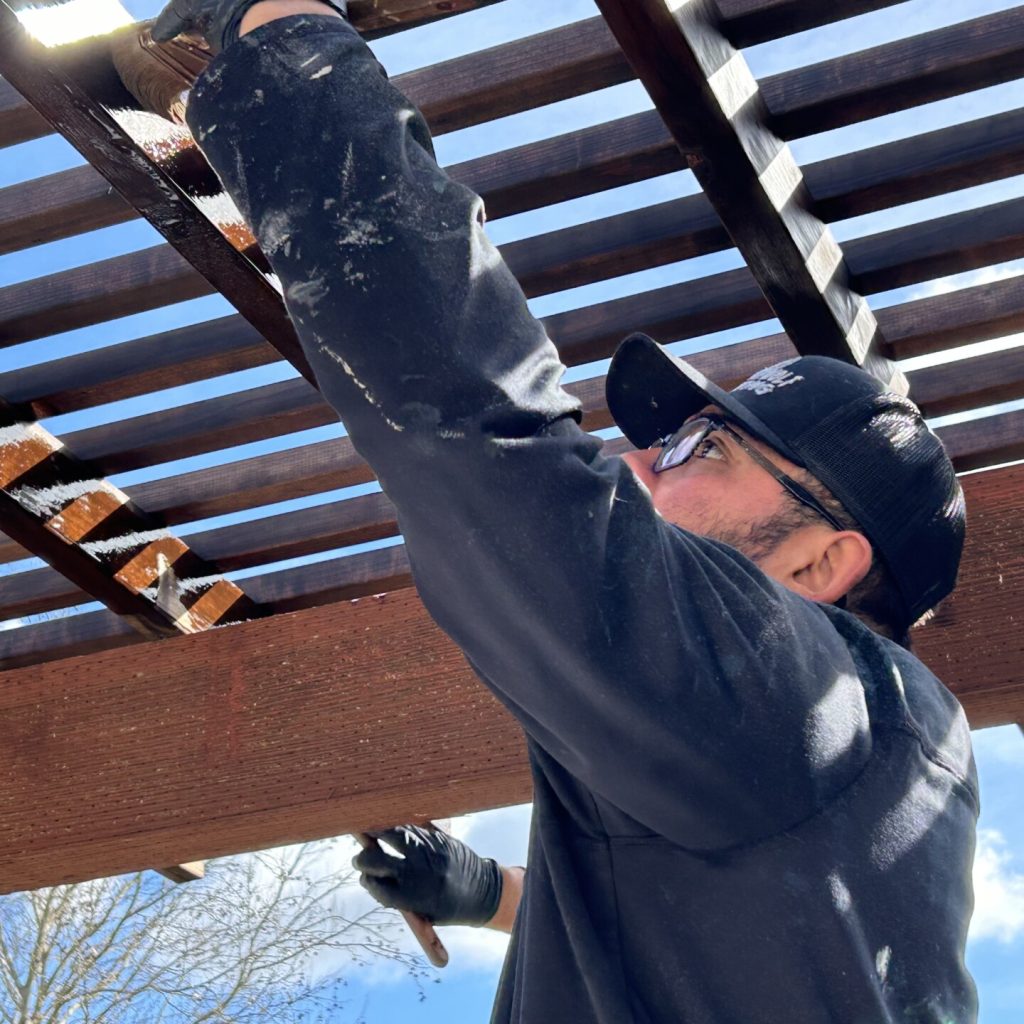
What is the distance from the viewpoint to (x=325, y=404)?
326cm

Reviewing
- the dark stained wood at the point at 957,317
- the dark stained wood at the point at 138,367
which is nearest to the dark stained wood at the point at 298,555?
the dark stained wood at the point at 138,367

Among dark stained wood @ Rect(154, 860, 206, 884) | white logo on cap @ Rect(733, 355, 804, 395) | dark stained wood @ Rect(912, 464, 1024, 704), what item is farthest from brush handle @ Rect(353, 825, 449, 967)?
dark stained wood @ Rect(154, 860, 206, 884)

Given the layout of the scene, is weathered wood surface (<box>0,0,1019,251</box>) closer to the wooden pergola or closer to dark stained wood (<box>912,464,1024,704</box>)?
the wooden pergola

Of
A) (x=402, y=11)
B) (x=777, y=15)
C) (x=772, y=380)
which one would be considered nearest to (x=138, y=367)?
(x=402, y=11)

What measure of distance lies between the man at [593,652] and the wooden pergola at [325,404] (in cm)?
114

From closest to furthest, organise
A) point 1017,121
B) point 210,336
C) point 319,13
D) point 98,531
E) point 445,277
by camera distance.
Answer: point 445,277 < point 319,13 < point 1017,121 < point 210,336 < point 98,531

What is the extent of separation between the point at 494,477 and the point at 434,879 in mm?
1470

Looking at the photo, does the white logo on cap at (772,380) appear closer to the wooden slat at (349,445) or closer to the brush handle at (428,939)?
the brush handle at (428,939)

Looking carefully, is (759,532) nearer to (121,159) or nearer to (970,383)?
(121,159)

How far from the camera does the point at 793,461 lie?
71.2 inches

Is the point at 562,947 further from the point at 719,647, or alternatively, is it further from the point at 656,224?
the point at 656,224

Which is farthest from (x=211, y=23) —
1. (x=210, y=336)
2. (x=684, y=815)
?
(x=210, y=336)

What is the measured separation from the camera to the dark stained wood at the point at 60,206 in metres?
2.83

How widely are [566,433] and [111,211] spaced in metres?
2.07
